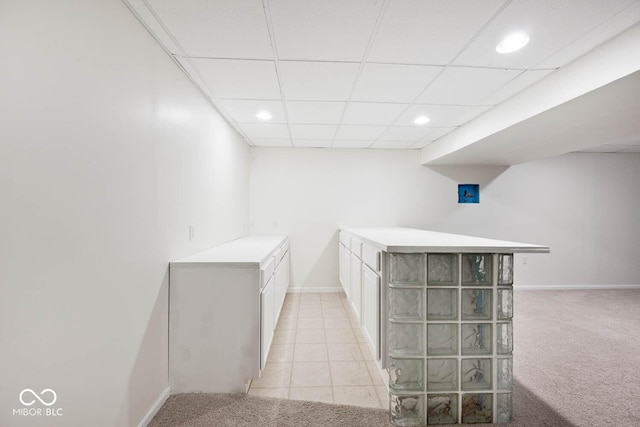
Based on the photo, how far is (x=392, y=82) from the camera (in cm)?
240

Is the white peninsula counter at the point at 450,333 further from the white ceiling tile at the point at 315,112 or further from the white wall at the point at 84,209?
the white ceiling tile at the point at 315,112

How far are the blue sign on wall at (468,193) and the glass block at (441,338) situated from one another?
139 inches

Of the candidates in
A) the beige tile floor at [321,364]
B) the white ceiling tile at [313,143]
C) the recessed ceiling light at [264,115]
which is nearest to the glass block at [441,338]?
the beige tile floor at [321,364]

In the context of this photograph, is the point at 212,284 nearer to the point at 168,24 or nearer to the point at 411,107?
the point at 168,24

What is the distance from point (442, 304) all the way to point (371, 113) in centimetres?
205

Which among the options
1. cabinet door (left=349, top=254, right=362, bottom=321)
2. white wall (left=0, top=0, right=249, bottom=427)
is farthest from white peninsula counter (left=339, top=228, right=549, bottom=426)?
white wall (left=0, top=0, right=249, bottom=427)

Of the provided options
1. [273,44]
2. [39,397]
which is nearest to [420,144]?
[273,44]

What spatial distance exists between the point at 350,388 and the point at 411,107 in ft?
8.33

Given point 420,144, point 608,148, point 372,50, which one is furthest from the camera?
point 608,148

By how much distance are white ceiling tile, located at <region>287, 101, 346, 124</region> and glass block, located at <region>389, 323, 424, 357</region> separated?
2032mm

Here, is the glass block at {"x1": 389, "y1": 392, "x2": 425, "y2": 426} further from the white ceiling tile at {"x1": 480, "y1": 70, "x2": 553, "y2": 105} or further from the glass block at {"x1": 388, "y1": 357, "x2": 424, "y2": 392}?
the white ceiling tile at {"x1": 480, "y1": 70, "x2": 553, "y2": 105}

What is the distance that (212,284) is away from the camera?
199 cm

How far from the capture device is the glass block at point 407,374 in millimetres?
1832

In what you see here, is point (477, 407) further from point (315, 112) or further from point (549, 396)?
point (315, 112)
